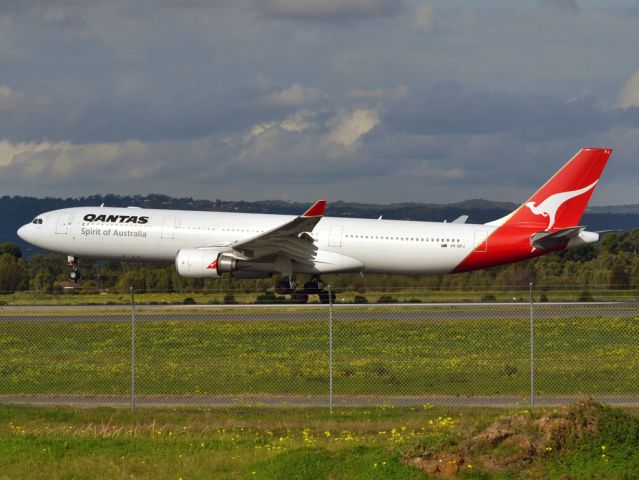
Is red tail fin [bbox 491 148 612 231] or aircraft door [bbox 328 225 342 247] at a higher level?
red tail fin [bbox 491 148 612 231]

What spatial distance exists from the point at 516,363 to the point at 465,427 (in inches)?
397

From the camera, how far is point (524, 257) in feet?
147

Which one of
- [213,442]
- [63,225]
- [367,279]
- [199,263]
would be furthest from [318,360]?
[63,225]

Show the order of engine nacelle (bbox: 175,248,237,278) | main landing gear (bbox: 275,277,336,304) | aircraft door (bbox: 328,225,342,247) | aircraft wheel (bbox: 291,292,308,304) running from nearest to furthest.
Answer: aircraft wheel (bbox: 291,292,308,304) → engine nacelle (bbox: 175,248,237,278) → main landing gear (bbox: 275,277,336,304) → aircraft door (bbox: 328,225,342,247)

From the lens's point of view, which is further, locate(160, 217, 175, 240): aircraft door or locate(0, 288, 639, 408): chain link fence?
locate(160, 217, 175, 240): aircraft door

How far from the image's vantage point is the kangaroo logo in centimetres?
4438

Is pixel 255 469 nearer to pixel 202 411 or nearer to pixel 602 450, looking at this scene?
pixel 602 450

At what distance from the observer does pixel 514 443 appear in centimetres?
1284

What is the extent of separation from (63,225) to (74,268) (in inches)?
90.8

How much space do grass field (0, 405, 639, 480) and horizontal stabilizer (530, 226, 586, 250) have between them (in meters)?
24.8

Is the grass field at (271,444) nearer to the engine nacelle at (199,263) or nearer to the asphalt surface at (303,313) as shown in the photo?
the asphalt surface at (303,313)

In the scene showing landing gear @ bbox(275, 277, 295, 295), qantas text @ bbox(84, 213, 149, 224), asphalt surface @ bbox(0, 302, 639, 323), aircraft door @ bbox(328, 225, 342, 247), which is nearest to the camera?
asphalt surface @ bbox(0, 302, 639, 323)

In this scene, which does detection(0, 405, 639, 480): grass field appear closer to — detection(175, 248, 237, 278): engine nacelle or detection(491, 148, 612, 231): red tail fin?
detection(175, 248, 237, 278): engine nacelle

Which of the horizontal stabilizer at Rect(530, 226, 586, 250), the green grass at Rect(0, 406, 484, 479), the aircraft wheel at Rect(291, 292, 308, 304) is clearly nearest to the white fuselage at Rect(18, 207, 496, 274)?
the aircraft wheel at Rect(291, 292, 308, 304)
